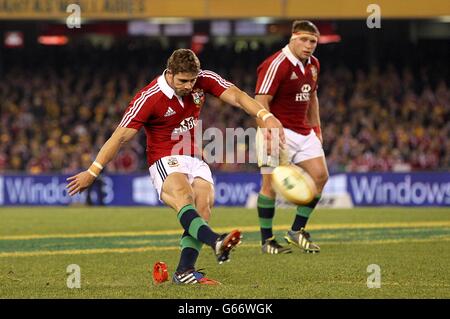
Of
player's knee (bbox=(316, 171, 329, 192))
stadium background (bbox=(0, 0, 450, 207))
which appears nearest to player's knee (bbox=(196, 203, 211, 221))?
player's knee (bbox=(316, 171, 329, 192))

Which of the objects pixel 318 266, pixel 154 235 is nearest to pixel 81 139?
pixel 154 235

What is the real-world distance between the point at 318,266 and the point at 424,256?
155 centimetres

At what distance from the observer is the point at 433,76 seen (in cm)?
3362

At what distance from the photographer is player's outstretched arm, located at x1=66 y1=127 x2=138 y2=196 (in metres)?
8.82

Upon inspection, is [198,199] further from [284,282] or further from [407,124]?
[407,124]

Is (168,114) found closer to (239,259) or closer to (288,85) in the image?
(239,259)

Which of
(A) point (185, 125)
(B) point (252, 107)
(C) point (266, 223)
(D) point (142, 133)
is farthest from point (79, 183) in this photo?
(D) point (142, 133)

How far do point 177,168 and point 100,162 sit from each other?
746 millimetres

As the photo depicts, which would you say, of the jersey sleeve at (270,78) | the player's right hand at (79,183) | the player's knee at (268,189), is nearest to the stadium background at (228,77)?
the player's knee at (268,189)

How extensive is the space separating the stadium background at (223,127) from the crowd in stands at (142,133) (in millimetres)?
62

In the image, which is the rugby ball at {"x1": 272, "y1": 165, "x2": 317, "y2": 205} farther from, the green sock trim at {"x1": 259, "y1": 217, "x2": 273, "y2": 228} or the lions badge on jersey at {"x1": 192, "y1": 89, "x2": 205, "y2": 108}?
the green sock trim at {"x1": 259, "y1": 217, "x2": 273, "y2": 228}

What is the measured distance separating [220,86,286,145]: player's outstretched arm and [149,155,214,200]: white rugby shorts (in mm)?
668

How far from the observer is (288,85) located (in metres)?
12.2

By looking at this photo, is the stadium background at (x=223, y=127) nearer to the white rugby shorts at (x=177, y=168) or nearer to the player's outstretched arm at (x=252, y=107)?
the white rugby shorts at (x=177, y=168)
